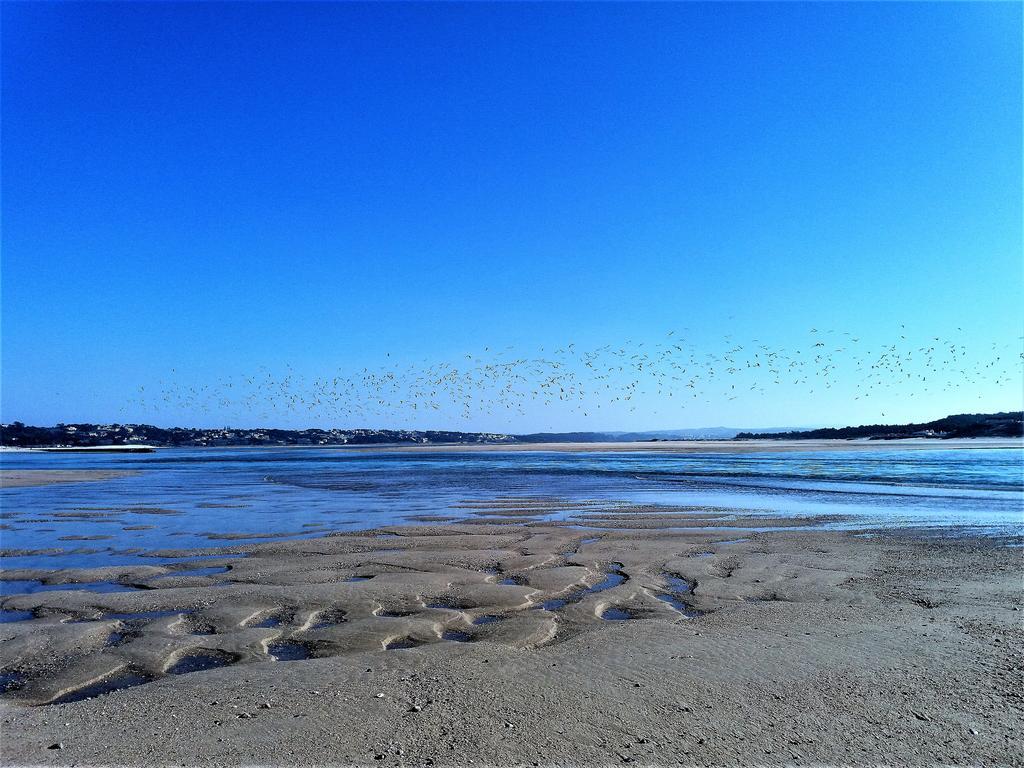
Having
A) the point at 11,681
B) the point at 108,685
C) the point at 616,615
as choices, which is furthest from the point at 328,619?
the point at 616,615

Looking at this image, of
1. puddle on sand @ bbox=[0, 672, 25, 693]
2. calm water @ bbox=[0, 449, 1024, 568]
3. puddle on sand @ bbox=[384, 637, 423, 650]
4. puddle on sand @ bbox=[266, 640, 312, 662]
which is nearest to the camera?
puddle on sand @ bbox=[0, 672, 25, 693]

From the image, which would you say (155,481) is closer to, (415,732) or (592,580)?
(592,580)

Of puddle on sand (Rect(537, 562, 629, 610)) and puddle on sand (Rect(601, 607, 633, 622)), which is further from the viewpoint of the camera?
puddle on sand (Rect(537, 562, 629, 610))

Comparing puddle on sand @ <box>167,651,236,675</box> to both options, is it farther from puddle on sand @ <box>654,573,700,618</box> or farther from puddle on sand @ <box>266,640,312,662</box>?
puddle on sand @ <box>654,573,700,618</box>

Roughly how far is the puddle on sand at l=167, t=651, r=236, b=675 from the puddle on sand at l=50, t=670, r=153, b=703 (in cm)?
27

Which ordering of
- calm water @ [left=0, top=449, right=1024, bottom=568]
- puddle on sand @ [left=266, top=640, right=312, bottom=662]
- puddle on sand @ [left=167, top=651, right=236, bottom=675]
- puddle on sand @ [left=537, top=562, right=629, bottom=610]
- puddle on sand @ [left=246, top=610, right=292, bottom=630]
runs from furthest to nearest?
calm water @ [left=0, top=449, right=1024, bottom=568] → puddle on sand @ [left=537, top=562, right=629, bottom=610] → puddle on sand @ [left=246, top=610, right=292, bottom=630] → puddle on sand @ [left=266, top=640, right=312, bottom=662] → puddle on sand @ [left=167, top=651, right=236, bottom=675]

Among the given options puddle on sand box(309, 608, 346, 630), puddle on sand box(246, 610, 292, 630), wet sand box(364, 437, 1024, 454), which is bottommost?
wet sand box(364, 437, 1024, 454)

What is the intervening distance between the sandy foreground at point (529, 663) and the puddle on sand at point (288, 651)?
33 mm

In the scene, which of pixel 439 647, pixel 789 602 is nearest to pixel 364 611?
pixel 439 647

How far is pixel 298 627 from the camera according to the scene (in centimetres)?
786

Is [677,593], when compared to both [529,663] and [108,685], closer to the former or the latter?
[529,663]

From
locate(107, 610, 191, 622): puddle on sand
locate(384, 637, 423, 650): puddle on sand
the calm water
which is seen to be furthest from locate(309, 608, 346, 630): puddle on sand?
the calm water

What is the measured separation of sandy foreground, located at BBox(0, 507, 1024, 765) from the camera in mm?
4844

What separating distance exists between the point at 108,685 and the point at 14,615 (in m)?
3.60
